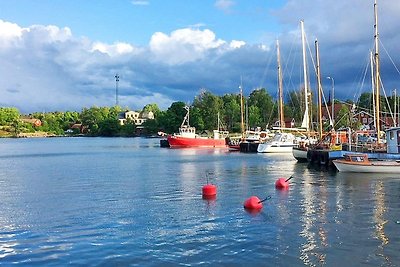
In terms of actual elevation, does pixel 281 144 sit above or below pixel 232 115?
below

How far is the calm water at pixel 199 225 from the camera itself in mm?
19000

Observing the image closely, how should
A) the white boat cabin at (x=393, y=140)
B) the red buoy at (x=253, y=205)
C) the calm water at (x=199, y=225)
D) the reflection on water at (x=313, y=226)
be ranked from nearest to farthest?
the reflection on water at (x=313, y=226) → the calm water at (x=199, y=225) → the red buoy at (x=253, y=205) → the white boat cabin at (x=393, y=140)

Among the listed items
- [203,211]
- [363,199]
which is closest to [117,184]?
[203,211]

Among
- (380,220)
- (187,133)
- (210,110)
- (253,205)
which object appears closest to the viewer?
(380,220)

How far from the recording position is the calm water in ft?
62.3

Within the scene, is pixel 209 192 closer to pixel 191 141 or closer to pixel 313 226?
pixel 313 226

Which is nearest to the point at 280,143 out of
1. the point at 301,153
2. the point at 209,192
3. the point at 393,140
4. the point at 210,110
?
the point at 301,153

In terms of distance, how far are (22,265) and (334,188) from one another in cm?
2710

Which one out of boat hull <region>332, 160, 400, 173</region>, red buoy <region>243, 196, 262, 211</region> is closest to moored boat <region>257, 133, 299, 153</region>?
boat hull <region>332, 160, 400, 173</region>

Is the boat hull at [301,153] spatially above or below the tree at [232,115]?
below

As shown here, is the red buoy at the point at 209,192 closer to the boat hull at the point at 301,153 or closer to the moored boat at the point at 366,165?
the moored boat at the point at 366,165

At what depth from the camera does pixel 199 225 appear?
81.2 ft

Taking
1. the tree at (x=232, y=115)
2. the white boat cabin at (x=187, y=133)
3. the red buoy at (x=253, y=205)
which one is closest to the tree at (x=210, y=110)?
the tree at (x=232, y=115)

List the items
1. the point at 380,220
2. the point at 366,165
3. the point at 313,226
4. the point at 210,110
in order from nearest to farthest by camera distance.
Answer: the point at 313,226 → the point at 380,220 → the point at 366,165 → the point at 210,110
